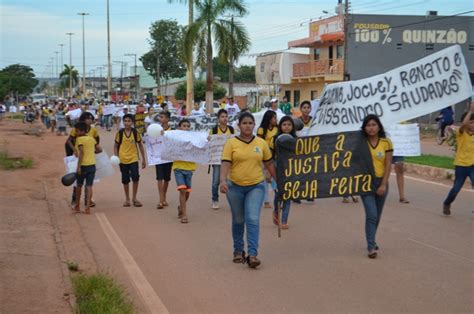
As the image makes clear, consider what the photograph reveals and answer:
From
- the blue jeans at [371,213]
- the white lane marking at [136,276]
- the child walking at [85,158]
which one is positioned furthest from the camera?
the child walking at [85,158]

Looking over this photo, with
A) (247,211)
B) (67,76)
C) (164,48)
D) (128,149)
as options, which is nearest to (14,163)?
(128,149)

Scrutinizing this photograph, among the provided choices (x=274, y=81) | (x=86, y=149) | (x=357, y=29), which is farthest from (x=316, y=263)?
(x=274, y=81)

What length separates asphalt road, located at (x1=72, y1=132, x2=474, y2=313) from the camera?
602cm

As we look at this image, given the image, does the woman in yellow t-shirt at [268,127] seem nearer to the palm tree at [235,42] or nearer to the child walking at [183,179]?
the child walking at [183,179]

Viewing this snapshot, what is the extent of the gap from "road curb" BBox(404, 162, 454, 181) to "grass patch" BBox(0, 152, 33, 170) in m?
10.2

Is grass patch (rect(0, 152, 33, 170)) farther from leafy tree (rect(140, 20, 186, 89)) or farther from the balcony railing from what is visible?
leafy tree (rect(140, 20, 186, 89))

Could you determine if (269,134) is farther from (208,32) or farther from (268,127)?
(208,32)

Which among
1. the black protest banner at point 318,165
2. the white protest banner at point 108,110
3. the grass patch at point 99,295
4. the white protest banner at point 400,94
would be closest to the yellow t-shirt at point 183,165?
the white protest banner at point 400,94

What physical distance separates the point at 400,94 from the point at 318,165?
1.95 metres

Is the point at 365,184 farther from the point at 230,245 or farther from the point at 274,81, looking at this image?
the point at 274,81

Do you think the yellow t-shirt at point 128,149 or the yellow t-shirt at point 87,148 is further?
the yellow t-shirt at point 128,149

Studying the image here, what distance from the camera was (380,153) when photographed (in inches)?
301

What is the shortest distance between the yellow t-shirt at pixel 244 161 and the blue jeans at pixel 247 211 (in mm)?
→ 81

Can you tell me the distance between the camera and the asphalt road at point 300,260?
602 centimetres
